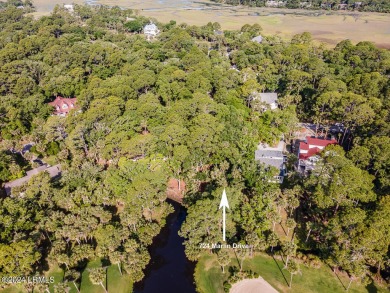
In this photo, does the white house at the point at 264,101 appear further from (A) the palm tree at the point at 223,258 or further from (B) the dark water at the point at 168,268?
(A) the palm tree at the point at 223,258

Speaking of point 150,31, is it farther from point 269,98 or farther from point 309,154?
point 309,154

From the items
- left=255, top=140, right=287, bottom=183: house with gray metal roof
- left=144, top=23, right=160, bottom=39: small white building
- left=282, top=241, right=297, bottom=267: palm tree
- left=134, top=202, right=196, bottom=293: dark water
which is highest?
left=144, top=23, right=160, bottom=39: small white building

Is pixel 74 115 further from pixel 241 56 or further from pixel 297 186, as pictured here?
pixel 241 56

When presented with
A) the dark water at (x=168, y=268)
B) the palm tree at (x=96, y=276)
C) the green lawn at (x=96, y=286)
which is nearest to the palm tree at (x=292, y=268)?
the dark water at (x=168, y=268)

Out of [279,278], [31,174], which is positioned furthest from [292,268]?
[31,174]

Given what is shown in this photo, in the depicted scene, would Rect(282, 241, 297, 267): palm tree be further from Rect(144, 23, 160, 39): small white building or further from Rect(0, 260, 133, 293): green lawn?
Rect(144, 23, 160, 39): small white building

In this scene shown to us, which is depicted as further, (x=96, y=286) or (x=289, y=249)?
(x=96, y=286)

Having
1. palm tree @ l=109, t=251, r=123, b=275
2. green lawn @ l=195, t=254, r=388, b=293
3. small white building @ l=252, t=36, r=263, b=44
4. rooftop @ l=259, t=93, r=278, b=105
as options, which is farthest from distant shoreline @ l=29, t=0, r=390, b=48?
palm tree @ l=109, t=251, r=123, b=275
